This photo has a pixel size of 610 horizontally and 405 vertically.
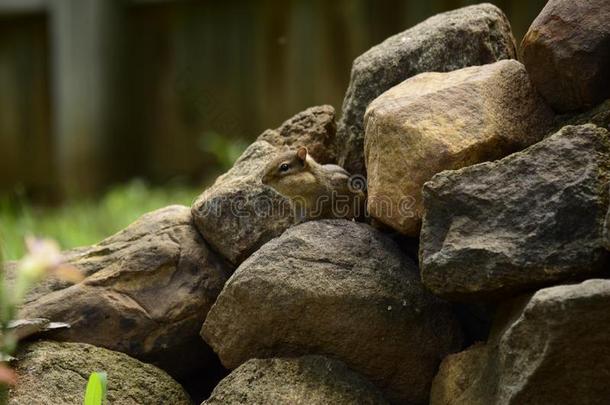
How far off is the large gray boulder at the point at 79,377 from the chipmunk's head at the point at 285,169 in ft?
2.55

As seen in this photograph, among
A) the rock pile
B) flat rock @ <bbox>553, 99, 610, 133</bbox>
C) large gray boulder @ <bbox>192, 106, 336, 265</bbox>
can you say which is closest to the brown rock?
the rock pile

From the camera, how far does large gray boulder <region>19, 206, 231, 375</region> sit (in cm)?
345

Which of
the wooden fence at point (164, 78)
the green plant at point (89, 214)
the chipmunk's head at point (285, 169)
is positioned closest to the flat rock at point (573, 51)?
the chipmunk's head at point (285, 169)

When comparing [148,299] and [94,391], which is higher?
[94,391]

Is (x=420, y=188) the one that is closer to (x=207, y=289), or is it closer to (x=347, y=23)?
(x=207, y=289)

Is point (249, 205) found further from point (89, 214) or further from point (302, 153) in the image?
point (89, 214)

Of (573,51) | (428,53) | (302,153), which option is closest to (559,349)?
(573,51)

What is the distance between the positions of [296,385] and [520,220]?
0.82 m

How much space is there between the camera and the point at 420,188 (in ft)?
9.91

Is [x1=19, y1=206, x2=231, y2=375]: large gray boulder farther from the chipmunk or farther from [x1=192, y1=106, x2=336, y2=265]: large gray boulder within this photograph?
the chipmunk

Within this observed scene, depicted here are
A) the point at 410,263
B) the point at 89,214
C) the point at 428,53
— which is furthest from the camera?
the point at 89,214

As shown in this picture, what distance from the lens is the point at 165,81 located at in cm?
736

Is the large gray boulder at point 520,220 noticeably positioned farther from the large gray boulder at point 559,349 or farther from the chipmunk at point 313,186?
the chipmunk at point 313,186

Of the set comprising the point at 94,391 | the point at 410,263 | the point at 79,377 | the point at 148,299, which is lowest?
the point at 79,377
